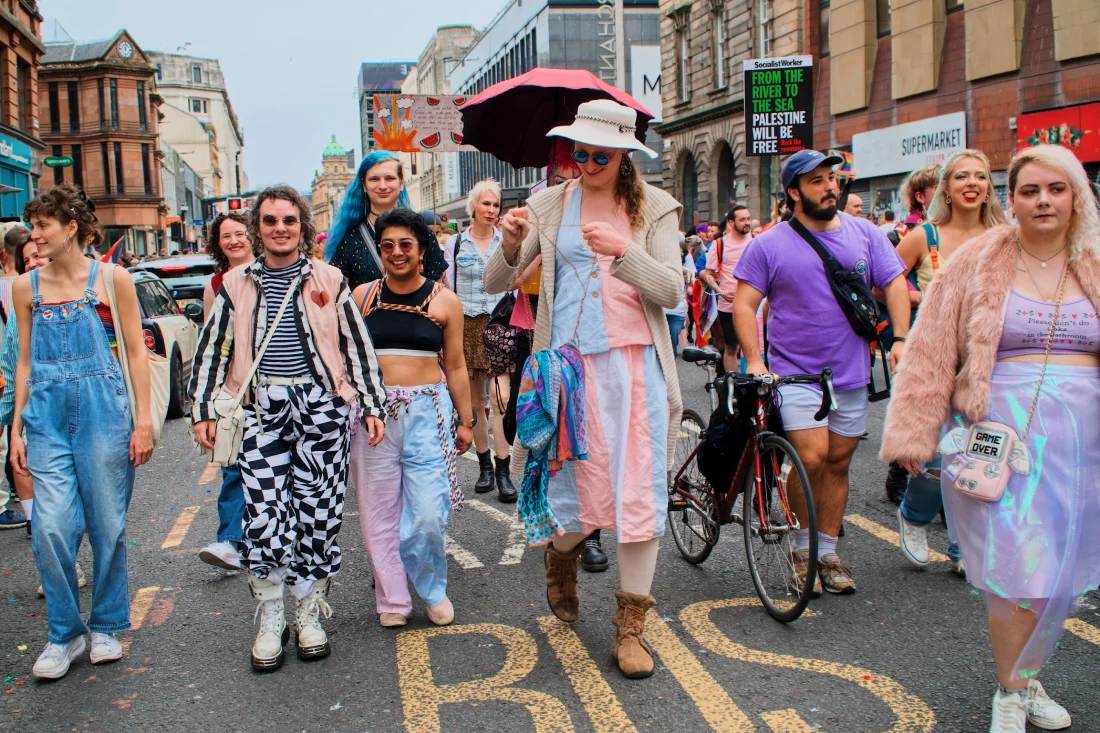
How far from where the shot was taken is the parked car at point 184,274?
18.3m

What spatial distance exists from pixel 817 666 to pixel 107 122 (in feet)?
221

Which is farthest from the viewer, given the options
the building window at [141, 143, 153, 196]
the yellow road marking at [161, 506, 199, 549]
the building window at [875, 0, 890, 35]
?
the building window at [141, 143, 153, 196]

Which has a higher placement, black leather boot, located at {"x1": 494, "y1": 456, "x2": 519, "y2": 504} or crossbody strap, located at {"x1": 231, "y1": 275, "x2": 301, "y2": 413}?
crossbody strap, located at {"x1": 231, "y1": 275, "x2": 301, "y2": 413}

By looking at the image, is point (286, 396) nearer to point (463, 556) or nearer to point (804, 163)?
point (463, 556)

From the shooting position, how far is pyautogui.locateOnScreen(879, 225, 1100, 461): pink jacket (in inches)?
129

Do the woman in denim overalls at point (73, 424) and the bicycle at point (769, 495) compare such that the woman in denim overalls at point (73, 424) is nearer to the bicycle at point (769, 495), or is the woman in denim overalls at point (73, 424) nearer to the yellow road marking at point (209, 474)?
the bicycle at point (769, 495)

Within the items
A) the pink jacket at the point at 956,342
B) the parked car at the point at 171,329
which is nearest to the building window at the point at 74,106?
the parked car at the point at 171,329

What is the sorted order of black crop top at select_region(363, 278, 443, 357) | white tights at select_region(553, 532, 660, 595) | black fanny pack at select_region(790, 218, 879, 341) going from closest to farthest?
white tights at select_region(553, 532, 660, 595) → black crop top at select_region(363, 278, 443, 357) → black fanny pack at select_region(790, 218, 879, 341)

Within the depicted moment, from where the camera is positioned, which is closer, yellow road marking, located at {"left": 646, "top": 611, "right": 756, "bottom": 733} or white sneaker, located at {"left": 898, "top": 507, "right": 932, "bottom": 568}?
yellow road marking, located at {"left": 646, "top": 611, "right": 756, "bottom": 733}

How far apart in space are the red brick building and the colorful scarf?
16.3 metres

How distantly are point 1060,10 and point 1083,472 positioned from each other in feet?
57.0

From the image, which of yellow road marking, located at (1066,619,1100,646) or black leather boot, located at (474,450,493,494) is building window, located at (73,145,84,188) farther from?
yellow road marking, located at (1066,619,1100,646)

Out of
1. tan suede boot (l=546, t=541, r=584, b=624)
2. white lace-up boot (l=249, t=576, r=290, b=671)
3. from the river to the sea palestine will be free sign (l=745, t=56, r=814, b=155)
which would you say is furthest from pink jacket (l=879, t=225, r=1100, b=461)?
from the river to the sea palestine will be free sign (l=745, t=56, r=814, b=155)

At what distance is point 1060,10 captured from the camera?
17531 mm
